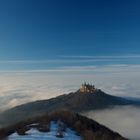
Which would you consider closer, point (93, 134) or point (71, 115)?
point (93, 134)

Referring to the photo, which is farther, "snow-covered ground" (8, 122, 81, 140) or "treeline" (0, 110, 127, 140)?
"treeline" (0, 110, 127, 140)

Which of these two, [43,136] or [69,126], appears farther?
[69,126]

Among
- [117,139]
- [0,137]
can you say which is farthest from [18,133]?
[117,139]

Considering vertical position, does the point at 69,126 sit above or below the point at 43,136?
above

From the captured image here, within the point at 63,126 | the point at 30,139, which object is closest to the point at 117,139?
the point at 63,126

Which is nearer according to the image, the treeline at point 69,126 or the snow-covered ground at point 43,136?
the snow-covered ground at point 43,136

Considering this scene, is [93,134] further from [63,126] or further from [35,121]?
[35,121]

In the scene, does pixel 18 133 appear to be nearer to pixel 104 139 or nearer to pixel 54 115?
pixel 104 139

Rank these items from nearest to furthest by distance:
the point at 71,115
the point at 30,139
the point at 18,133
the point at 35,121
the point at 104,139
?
1. the point at 30,139
2. the point at 18,133
3. the point at 104,139
4. the point at 35,121
5. the point at 71,115

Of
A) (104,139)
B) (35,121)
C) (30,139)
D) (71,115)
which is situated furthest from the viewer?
(71,115)
